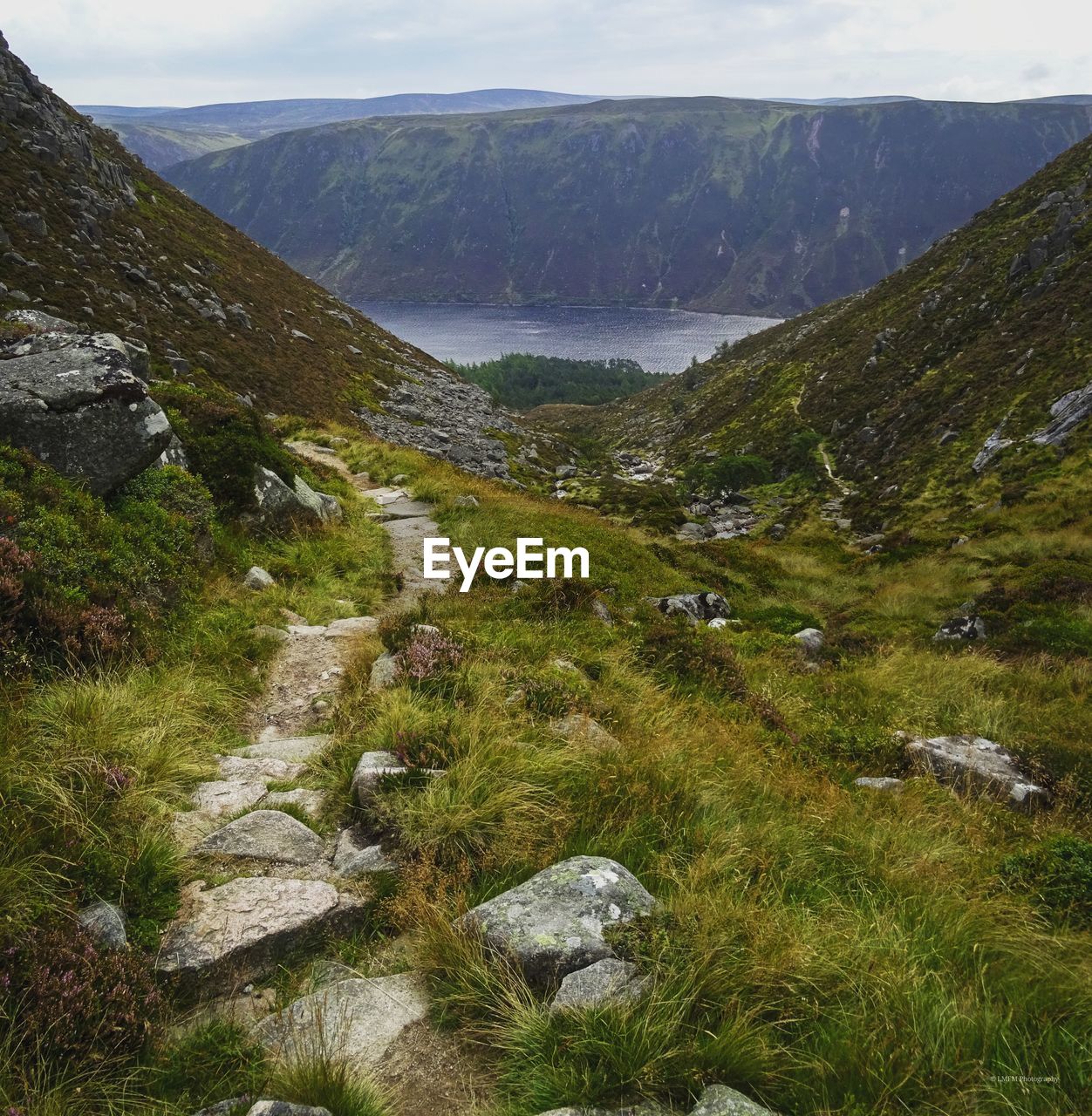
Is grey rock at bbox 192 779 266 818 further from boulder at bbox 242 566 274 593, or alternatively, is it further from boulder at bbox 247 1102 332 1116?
boulder at bbox 242 566 274 593

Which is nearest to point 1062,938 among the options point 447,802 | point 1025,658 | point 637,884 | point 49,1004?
point 637,884

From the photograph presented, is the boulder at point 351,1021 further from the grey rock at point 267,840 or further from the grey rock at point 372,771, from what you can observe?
the grey rock at point 372,771

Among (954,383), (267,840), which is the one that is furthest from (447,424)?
(267,840)

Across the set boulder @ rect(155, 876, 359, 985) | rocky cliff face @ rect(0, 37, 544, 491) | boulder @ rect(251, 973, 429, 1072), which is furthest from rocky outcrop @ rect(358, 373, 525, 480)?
boulder @ rect(251, 973, 429, 1072)

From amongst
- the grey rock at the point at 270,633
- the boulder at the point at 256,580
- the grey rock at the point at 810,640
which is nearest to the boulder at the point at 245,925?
the grey rock at the point at 270,633

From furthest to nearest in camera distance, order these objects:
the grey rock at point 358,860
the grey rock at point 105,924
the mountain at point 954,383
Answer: the mountain at point 954,383
the grey rock at point 358,860
the grey rock at point 105,924

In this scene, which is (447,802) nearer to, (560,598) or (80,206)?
(560,598)
